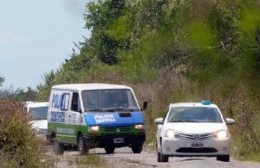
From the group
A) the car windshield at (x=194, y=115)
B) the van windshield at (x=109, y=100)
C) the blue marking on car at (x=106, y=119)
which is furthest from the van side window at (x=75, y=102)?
the car windshield at (x=194, y=115)

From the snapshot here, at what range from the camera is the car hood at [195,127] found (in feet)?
84.8

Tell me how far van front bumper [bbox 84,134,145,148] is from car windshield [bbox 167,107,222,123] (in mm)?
3097

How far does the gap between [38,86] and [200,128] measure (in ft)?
137

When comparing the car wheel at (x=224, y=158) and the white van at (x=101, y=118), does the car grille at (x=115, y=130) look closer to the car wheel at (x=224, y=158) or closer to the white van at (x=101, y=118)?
the white van at (x=101, y=118)

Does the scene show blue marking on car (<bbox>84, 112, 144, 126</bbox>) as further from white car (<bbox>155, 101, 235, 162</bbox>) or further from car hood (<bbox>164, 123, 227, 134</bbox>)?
car hood (<bbox>164, 123, 227, 134</bbox>)

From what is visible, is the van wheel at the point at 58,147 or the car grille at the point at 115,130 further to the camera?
the van wheel at the point at 58,147

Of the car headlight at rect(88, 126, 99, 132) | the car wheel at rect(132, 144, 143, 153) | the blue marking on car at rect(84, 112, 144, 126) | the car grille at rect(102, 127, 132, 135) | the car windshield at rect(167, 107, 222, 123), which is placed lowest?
the car wheel at rect(132, 144, 143, 153)

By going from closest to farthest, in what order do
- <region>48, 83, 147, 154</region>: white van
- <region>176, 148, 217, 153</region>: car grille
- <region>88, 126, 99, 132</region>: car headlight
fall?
<region>176, 148, 217, 153</region>: car grille → <region>88, 126, 99, 132</region>: car headlight → <region>48, 83, 147, 154</region>: white van

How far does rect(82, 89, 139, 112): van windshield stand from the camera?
3012 centimetres

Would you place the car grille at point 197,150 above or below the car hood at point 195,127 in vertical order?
below

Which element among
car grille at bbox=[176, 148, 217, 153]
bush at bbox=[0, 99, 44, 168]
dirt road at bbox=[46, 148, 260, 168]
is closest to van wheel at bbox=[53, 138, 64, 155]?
dirt road at bbox=[46, 148, 260, 168]

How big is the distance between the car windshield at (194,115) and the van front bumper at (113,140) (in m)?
3.10

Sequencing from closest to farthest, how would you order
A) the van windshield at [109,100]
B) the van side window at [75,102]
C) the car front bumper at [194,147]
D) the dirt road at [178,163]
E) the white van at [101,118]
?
the dirt road at [178,163], the car front bumper at [194,147], the white van at [101,118], the van windshield at [109,100], the van side window at [75,102]

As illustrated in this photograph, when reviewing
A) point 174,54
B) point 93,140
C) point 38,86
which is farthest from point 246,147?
point 38,86
